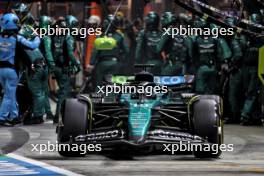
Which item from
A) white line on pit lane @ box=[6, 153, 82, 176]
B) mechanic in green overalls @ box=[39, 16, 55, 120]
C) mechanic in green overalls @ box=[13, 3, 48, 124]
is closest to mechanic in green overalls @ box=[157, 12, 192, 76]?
mechanic in green overalls @ box=[39, 16, 55, 120]

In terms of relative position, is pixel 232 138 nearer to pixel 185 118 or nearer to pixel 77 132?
pixel 185 118

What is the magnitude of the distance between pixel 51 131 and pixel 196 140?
4.59m

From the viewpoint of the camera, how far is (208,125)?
10289 millimetres

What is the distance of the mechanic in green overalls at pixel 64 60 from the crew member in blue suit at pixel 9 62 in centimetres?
91

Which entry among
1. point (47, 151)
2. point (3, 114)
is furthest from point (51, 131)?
point (47, 151)

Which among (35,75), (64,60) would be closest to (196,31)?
(64,60)

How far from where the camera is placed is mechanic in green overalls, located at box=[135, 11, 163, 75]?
17.4 m

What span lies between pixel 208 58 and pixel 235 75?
626 millimetres

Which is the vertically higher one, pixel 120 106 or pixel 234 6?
pixel 234 6

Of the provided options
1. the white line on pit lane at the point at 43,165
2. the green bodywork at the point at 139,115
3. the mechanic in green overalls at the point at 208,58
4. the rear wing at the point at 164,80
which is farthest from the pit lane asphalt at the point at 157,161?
the mechanic in green overalls at the point at 208,58

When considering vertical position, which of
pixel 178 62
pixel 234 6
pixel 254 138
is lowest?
pixel 254 138

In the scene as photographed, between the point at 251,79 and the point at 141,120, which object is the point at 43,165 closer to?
the point at 141,120

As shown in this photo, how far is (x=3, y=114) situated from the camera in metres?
15.1

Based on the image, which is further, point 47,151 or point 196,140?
point 47,151
